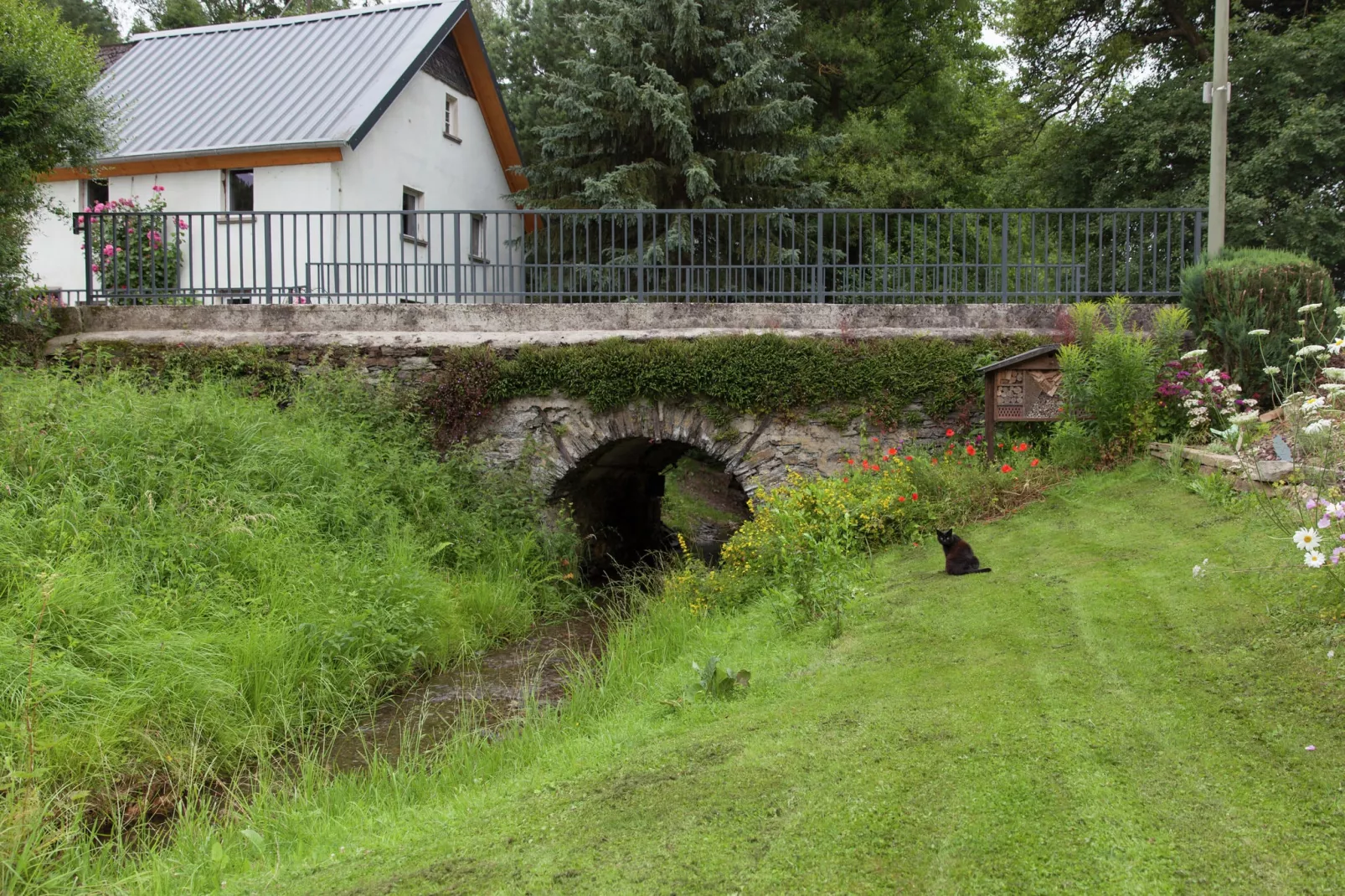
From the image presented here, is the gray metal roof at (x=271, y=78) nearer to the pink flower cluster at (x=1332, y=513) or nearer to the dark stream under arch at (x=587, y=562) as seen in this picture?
the dark stream under arch at (x=587, y=562)

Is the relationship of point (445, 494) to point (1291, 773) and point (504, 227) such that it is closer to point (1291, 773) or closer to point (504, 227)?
point (1291, 773)

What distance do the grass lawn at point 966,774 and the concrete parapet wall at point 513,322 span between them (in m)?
4.90

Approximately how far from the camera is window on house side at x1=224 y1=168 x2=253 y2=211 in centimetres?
1759

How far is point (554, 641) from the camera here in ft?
28.5

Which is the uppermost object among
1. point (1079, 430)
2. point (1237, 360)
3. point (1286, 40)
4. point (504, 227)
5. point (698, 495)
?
point (1286, 40)

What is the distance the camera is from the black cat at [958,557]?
648 centimetres

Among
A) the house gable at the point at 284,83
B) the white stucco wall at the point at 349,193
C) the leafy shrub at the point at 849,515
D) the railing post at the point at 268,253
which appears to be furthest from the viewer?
the house gable at the point at 284,83

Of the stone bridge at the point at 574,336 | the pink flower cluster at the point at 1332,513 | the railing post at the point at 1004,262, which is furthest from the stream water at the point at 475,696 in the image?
the railing post at the point at 1004,262

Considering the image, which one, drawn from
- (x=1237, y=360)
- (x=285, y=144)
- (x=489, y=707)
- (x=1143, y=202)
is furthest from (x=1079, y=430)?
(x=285, y=144)

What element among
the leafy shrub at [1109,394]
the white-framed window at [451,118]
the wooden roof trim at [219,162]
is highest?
the white-framed window at [451,118]

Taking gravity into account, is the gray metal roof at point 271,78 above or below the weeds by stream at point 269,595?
above

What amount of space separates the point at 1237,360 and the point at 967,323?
2.47 metres

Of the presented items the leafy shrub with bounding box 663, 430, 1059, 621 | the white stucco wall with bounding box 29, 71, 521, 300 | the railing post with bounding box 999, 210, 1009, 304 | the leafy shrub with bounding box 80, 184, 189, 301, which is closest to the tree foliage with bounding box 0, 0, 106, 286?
the leafy shrub with bounding box 80, 184, 189, 301

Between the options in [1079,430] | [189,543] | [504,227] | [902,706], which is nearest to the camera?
[902,706]
